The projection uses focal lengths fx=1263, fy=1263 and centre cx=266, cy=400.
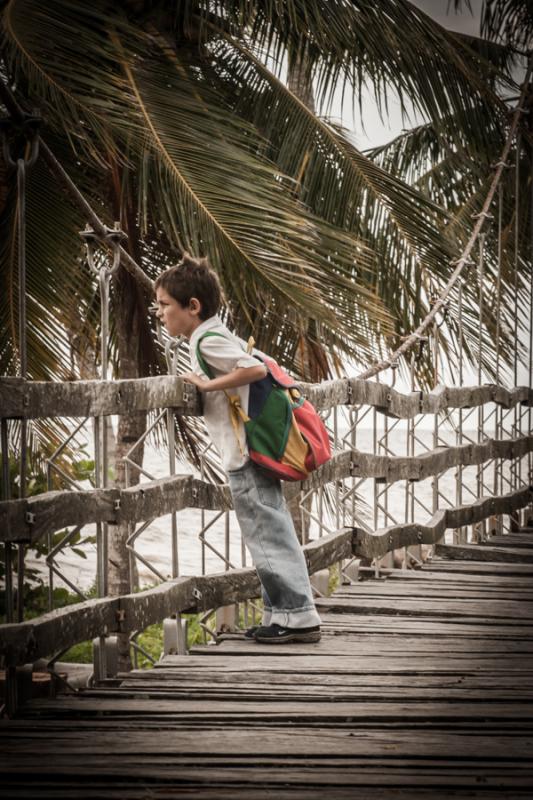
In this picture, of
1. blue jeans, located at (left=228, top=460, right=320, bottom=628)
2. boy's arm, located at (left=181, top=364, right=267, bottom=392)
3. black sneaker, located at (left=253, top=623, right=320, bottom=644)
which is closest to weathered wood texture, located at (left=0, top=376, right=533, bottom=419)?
boy's arm, located at (left=181, top=364, right=267, bottom=392)

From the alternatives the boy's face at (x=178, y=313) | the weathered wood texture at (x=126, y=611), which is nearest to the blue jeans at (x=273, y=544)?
the weathered wood texture at (x=126, y=611)

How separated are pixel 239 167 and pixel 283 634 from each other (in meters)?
3.48

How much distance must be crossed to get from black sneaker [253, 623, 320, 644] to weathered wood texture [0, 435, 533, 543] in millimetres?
444

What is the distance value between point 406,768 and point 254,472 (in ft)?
4.92

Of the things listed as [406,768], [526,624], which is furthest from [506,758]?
[526,624]

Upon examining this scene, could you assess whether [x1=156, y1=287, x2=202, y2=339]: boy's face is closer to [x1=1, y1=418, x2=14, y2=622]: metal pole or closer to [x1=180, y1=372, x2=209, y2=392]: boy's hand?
[x1=180, y1=372, x2=209, y2=392]: boy's hand

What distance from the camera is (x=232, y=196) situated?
6.52 m

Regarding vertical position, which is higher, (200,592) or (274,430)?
(274,430)

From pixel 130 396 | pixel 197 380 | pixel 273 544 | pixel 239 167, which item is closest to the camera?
pixel 130 396

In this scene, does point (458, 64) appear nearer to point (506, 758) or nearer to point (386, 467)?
point (386, 467)

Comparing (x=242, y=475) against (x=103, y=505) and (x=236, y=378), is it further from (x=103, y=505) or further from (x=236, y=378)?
(x=103, y=505)

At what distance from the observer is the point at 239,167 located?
679cm

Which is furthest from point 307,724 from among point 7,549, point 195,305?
point 195,305

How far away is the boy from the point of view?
12.5 feet
